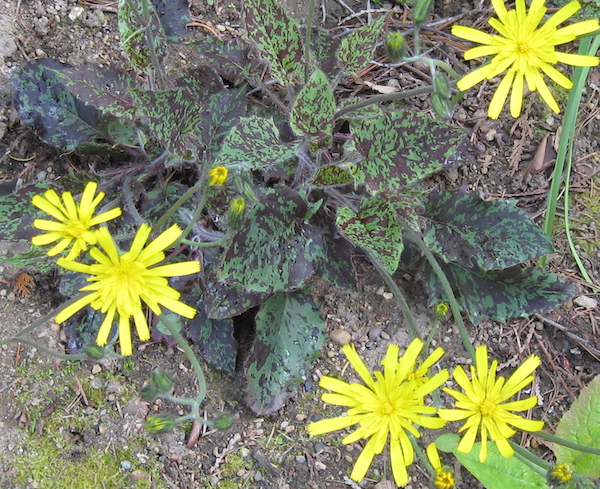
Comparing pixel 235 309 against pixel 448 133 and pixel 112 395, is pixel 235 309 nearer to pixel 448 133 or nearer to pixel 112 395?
pixel 112 395

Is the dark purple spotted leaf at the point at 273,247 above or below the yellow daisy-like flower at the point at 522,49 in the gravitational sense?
below

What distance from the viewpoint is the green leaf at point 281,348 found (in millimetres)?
2715

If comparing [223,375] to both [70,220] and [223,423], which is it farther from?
[70,220]

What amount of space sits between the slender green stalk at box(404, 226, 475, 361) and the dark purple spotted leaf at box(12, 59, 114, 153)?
5.02ft

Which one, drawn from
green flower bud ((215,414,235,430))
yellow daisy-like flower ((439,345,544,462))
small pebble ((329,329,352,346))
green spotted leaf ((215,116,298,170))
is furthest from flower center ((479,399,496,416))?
green spotted leaf ((215,116,298,170))

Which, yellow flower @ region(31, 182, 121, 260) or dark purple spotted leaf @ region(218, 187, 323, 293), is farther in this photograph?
dark purple spotted leaf @ region(218, 187, 323, 293)

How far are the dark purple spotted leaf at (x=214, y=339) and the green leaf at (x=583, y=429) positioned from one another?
1.52 m

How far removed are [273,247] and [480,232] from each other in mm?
1000

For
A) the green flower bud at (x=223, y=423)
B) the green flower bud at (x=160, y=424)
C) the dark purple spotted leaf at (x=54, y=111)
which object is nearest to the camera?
the green flower bud at (x=160, y=424)

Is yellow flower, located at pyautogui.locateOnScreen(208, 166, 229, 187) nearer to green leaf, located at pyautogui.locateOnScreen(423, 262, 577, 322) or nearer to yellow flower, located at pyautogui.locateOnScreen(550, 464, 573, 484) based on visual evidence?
green leaf, located at pyautogui.locateOnScreen(423, 262, 577, 322)

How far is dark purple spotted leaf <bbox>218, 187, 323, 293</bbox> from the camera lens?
7.99 feet

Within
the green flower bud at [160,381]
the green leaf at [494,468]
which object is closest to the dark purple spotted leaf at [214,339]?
the green flower bud at [160,381]

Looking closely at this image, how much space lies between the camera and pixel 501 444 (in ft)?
7.06

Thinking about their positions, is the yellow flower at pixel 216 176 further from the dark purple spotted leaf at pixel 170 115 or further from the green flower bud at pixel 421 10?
the green flower bud at pixel 421 10
